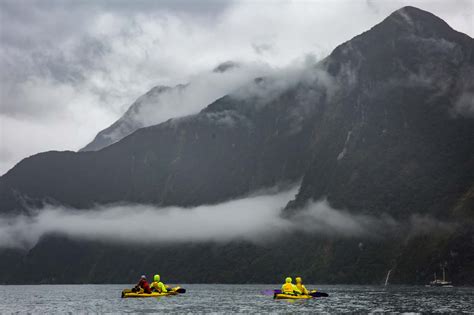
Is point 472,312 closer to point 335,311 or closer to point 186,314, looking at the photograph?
point 335,311

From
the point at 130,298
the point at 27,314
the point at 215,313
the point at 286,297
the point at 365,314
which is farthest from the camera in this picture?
the point at 130,298

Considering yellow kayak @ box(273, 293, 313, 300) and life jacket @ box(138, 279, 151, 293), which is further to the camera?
life jacket @ box(138, 279, 151, 293)

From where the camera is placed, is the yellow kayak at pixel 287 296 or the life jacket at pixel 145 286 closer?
the yellow kayak at pixel 287 296

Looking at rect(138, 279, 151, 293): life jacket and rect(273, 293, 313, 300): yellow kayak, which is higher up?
rect(138, 279, 151, 293): life jacket

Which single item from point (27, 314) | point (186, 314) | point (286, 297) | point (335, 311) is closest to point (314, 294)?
point (286, 297)

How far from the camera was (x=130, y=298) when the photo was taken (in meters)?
143

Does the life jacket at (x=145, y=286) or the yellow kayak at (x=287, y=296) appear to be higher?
the life jacket at (x=145, y=286)

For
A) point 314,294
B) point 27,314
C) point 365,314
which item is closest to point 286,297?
point 314,294

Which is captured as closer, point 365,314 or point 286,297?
point 365,314

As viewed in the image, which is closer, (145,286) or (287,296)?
(287,296)

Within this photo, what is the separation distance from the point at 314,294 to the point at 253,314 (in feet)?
143

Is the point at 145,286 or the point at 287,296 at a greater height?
the point at 145,286

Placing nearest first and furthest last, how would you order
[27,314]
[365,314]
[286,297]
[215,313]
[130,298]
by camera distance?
1. [365,314]
2. [215,313]
3. [27,314]
4. [286,297]
5. [130,298]

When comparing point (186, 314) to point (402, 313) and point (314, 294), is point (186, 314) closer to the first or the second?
point (402, 313)
